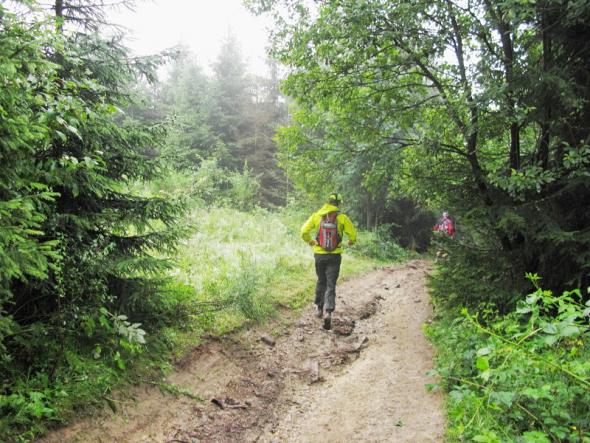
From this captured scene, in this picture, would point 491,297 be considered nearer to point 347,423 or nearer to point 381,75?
point 347,423

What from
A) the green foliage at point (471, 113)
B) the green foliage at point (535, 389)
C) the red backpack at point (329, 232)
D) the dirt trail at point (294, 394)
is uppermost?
the green foliage at point (471, 113)

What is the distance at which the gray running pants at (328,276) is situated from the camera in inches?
327

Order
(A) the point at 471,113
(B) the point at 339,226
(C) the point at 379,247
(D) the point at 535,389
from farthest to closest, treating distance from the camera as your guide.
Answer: (C) the point at 379,247 → (B) the point at 339,226 → (A) the point at 471,113 → (D) the point at 535,389

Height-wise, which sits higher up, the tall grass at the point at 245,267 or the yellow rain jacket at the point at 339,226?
the yellow rain jacket at the point at 339,226

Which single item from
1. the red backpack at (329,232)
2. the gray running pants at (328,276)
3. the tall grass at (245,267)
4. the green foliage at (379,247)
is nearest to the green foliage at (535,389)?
the gray running pants at (328,276)

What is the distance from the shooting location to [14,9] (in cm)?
543

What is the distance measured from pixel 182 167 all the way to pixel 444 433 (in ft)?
16.2

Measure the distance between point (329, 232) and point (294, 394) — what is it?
3.71 m

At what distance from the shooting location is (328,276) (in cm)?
844

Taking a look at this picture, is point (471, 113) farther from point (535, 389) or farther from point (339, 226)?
point (535, 389)

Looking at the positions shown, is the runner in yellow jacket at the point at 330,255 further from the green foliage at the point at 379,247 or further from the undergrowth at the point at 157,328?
the green foliage at the point at 379,247

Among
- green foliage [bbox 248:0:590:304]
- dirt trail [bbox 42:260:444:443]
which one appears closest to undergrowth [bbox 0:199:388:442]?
dirt trail [bbox 42:260:444:443]

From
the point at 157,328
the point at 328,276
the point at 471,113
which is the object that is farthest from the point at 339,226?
the point at 157,328

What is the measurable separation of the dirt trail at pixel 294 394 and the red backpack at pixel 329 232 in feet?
5.76
